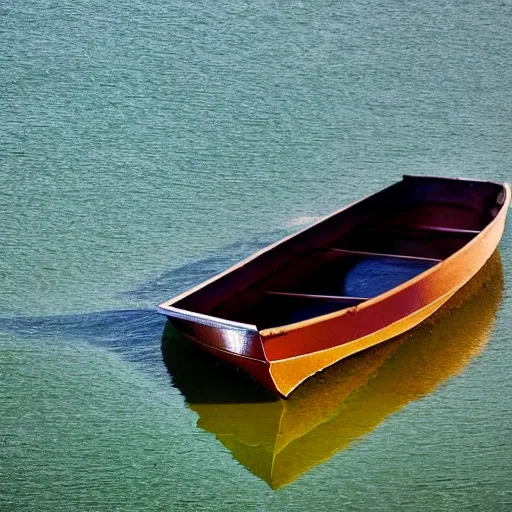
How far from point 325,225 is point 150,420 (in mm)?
1848

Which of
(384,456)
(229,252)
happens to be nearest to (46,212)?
(229,252)

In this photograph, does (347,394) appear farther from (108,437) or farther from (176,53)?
(176,53)

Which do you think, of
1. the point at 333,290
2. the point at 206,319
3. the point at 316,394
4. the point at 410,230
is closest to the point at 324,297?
the point at 333,290

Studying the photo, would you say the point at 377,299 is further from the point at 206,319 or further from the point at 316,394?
the point at 206,319

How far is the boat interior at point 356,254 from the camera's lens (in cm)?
600

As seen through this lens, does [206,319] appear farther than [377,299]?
No

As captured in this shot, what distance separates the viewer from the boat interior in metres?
6.00

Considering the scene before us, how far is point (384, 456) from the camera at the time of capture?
5141 mm

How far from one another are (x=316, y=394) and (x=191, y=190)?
2.68 metres

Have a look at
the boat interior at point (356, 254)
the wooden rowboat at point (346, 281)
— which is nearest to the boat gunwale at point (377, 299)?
the wooden rowboat at point (346, 281)

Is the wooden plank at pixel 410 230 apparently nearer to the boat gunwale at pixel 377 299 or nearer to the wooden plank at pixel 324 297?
the boat gunwale at pixel 377 299

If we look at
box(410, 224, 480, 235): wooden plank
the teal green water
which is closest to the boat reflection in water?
the teal green water

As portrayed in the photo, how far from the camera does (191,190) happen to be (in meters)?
7.96

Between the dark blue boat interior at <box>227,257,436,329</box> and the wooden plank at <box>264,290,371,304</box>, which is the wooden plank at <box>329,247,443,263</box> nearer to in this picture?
the dark blue boat interior at <box>227,257,436,329</box>
